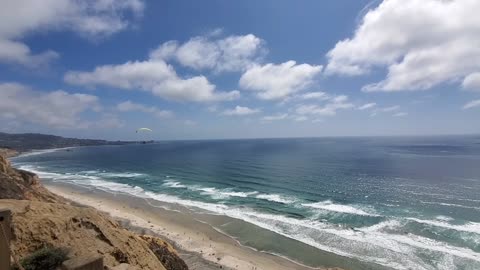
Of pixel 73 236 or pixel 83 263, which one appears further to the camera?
pixel 73 236

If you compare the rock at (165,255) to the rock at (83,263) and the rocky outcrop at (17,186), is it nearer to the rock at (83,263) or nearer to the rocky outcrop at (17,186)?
the rock at (83,263)

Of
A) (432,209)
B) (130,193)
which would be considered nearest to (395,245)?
(432,209)

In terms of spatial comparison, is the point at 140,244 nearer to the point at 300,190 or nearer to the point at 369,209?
the point at 369,209

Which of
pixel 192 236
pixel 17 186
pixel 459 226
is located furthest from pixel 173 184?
pixel 459 226

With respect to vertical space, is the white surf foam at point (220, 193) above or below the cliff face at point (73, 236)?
below

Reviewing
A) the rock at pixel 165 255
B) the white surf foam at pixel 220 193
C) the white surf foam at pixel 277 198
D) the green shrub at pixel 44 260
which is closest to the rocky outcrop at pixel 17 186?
the rock at pixel 165 255

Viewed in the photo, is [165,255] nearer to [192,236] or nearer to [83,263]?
[83,263]

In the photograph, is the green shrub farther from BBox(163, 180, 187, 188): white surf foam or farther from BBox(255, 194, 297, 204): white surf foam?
BBox(163, 180, 187, 188): white surf foam
